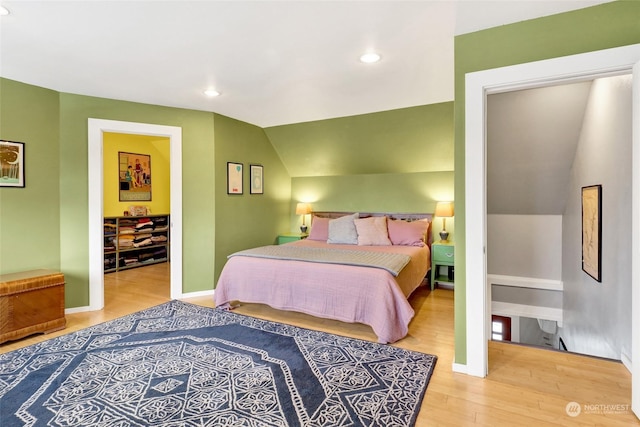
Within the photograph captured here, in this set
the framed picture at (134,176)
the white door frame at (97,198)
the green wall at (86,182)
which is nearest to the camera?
the green wall at (86,182)

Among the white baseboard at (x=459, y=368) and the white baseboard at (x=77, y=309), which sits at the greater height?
the white baseboard at (x=77, y=309)

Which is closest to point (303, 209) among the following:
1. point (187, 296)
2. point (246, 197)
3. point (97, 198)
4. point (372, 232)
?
point (246, 197)

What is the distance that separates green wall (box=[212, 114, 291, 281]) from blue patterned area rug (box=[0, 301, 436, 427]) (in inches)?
65.3

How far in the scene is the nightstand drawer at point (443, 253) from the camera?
167 inches

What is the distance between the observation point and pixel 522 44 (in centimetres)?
211

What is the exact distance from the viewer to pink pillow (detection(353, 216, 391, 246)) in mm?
4430

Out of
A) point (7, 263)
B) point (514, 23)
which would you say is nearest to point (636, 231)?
point (514, 23)

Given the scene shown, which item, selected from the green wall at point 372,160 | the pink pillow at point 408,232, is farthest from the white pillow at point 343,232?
the green wall at point 372,160

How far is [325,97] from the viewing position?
3660 mm

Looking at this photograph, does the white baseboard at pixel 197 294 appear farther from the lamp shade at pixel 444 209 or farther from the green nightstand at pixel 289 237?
the lamp shade at pixel 444 209

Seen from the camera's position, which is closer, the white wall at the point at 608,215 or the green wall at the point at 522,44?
the green wall at the point at 522,44

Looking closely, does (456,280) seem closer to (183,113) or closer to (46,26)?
(46,26)

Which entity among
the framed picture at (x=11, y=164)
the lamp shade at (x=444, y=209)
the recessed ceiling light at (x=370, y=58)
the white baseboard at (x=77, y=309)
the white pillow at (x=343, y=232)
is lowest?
the white baseboard at (x=77, y=309)

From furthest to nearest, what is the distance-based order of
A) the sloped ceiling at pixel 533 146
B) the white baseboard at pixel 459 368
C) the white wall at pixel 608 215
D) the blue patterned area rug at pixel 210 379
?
1. the sloped ceiling at pixel 533 146
2. the white wall at pixel 608 215
3. the white baseboard at pixel 459 368
4. the blue patterned area rug at pixel 210 379
